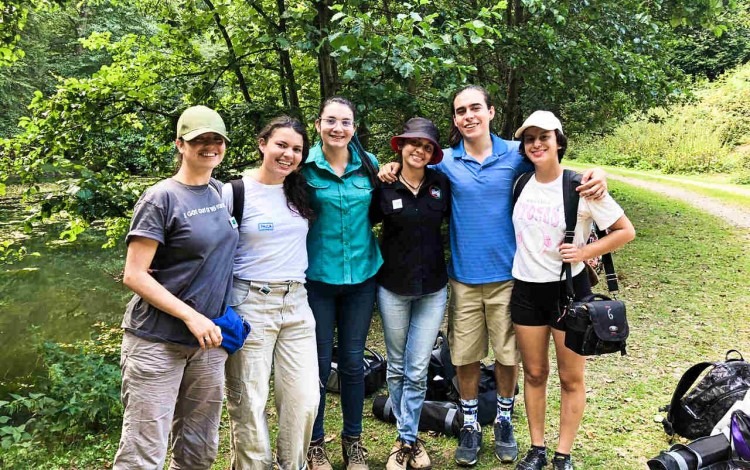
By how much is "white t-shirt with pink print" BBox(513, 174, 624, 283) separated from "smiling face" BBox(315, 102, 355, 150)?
1006 mm

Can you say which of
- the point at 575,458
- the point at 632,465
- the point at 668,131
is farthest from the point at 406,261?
the point at 668,131

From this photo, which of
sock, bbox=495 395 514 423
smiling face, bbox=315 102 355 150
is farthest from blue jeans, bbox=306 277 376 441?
sock, bbox=495 395 514 423

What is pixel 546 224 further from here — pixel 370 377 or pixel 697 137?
pixel 697 137

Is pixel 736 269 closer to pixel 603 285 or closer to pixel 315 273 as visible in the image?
pixel 603 285

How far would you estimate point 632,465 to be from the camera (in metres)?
3.20

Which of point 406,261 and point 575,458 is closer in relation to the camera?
point 406,261

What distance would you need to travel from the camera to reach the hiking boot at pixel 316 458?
2961 mm

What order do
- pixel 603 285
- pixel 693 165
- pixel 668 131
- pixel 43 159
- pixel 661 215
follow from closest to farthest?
pixel 43 159
pixel 603 285
pixel 661 215
pixel 693 165
pixel 668 131

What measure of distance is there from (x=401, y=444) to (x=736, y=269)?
6877 mm

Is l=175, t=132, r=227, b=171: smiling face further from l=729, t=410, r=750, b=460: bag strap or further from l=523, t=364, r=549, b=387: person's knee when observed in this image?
l=729, t=410, r=750, b=460: bag strap

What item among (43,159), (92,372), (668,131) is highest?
(668,131)

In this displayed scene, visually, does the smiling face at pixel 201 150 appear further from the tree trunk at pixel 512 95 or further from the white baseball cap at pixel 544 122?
the tree trunk at pixel 512 95

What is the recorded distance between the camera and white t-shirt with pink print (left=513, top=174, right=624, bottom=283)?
2611mm

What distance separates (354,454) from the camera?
3.04 meters
